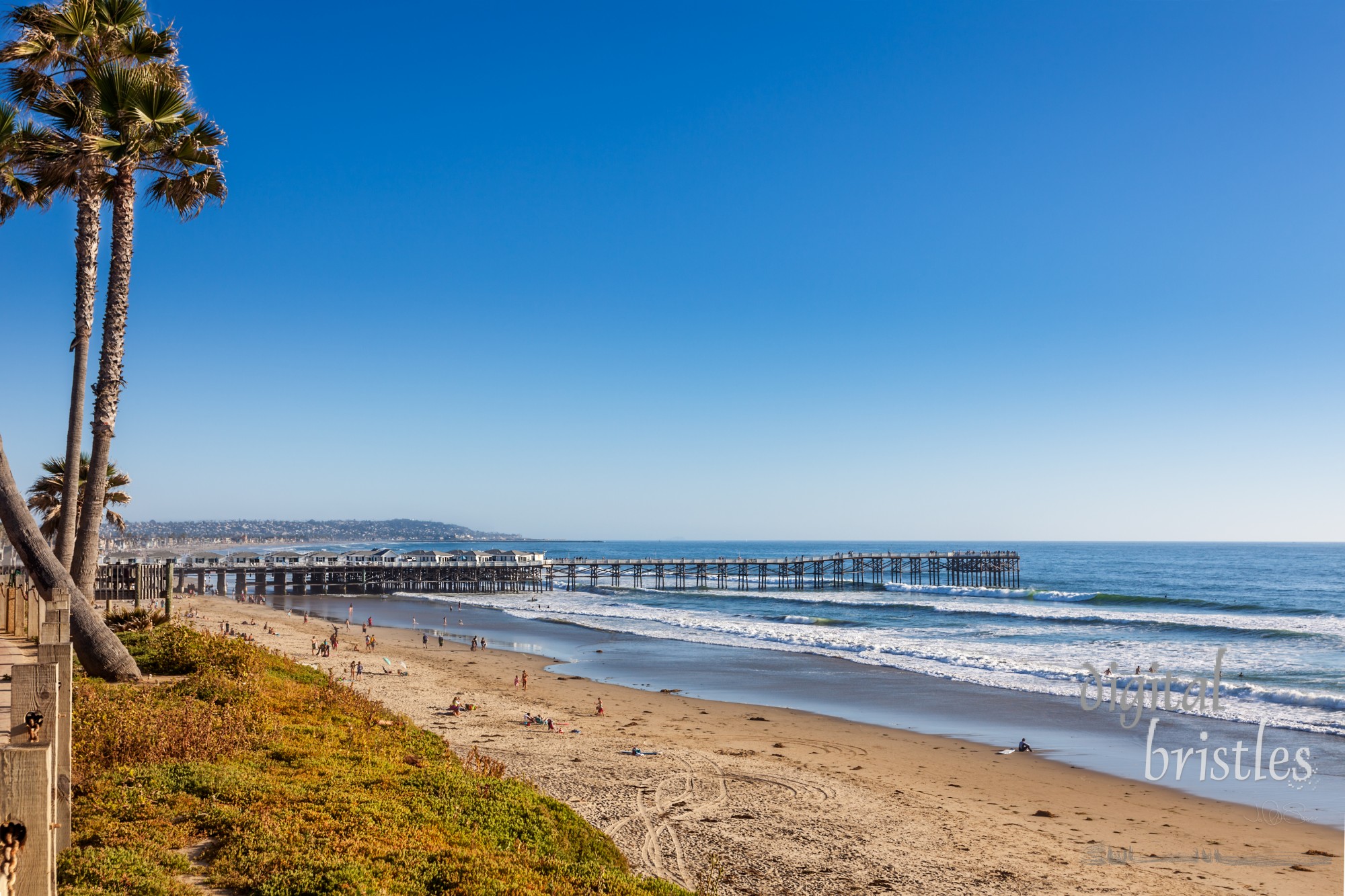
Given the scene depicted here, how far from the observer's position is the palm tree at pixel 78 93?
49.9ft

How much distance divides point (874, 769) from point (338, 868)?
14.7 metres

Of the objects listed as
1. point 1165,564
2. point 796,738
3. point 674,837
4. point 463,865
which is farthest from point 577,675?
point 1165,564

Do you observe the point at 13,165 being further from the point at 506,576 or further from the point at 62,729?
the point at 506,576

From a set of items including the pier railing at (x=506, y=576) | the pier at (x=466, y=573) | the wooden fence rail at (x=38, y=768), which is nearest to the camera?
the wooden fence rail at (x=38, y=768)

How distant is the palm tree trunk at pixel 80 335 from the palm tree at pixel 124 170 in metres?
0.29

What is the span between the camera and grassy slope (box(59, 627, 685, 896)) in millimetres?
6965

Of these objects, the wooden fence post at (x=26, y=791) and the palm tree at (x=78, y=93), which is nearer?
the wooden fence post at (x=26, y=791)

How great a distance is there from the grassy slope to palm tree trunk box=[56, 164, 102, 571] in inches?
201

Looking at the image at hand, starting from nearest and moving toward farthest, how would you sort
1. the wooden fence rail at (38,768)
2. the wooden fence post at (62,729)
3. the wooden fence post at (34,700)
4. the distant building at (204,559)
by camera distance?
→ 1. the wooden fence rail at (38,768)
2. the wooden fence post at (34,700)
3. the wooden fence post at (62,729)
4. the distant building at (204,559)

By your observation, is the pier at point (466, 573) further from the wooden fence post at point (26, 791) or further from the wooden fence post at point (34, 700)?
the wooden fence post at point (26, 791)

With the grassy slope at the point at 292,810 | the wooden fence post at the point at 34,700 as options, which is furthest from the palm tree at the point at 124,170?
the wooden fence post at the point at 34,700

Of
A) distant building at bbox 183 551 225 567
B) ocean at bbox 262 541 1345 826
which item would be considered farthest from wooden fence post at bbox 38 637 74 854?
distant building at bbox 183 551 225 567

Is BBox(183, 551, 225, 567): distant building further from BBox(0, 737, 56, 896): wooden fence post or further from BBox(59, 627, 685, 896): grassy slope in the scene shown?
BBox(0, 737, 56, 896): wooden fence post

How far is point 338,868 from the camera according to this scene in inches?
275
